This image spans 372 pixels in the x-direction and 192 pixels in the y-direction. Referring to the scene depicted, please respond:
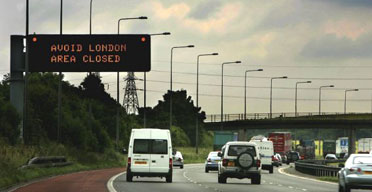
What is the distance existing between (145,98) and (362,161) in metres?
59.1

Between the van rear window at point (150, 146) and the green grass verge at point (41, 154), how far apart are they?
4.83 metres

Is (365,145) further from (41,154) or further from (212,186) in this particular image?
(212,186)

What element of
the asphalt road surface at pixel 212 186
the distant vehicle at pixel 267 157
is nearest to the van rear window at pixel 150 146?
the asphalt road surface at pixel 212 186

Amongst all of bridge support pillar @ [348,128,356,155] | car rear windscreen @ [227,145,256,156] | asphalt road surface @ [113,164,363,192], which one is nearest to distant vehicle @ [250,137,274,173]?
asphalt road surface @ [113,164,363,192]

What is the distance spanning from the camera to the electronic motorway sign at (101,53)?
5131 centimetres

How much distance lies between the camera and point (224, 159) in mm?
41812

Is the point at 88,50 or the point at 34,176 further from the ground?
the point at 88,50

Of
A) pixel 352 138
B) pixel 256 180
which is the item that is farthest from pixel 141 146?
pixel 352 138

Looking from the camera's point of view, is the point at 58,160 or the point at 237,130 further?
the point at 237,130

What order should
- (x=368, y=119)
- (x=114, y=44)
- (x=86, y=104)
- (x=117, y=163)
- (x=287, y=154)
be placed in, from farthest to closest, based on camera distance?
(x=368, y=119) < (x=287, y=154) < (x=86, y=104) < (x=117, y=163) < (x=114, y=44)

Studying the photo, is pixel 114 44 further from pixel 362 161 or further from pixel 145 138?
pixel 362 161

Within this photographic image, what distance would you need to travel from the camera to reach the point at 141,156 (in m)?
40.5

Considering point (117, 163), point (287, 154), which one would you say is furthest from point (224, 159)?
point (287, 154)

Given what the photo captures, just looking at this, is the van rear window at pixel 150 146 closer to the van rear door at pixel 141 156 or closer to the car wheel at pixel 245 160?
the van rear door at pixel 141 156
